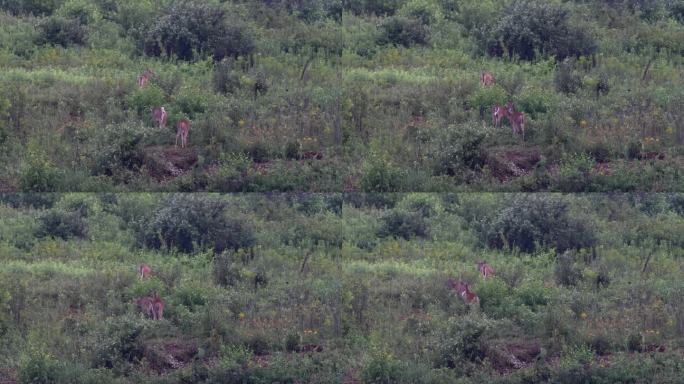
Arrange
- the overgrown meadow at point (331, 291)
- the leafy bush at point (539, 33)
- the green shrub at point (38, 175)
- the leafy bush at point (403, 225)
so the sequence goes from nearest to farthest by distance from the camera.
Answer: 1. the overgrown meadow at point (331, 291)
2. the green shrub at point (38, 175)
3. the leafy bush at point (403, 225)
4. the leafy bush at point (539, 33)

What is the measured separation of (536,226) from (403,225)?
148 cm

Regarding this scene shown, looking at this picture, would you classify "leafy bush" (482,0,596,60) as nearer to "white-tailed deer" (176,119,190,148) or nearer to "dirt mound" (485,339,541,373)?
"dirt mound" (485,339,541,373)

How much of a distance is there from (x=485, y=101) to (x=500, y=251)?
1.77 m

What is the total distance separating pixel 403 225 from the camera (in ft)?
46.6

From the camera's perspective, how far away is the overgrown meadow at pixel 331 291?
12586 millimetres

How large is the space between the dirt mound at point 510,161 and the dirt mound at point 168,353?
374 cm

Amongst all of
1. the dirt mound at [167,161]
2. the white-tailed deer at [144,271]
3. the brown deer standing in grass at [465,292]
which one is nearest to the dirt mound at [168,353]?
the white-tailed deer at [144,271]

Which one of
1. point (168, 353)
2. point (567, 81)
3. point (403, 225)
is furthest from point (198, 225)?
point (567, 81)

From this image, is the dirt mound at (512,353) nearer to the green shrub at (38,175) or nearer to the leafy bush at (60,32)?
the green shrub at (38,175)

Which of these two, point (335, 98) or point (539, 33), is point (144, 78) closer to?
point (335, 98)

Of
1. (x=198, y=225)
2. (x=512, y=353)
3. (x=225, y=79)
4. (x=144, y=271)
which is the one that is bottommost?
(x=512, y=353)

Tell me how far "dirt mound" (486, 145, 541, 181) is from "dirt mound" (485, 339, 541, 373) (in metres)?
1.82

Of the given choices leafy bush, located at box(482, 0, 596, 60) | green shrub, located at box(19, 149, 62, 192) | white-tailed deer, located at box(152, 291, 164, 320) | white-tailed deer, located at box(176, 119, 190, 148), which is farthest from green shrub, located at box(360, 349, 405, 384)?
leafy bush, located at box(482, 0, 596, 60)

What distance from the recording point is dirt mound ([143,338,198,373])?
1265cm
